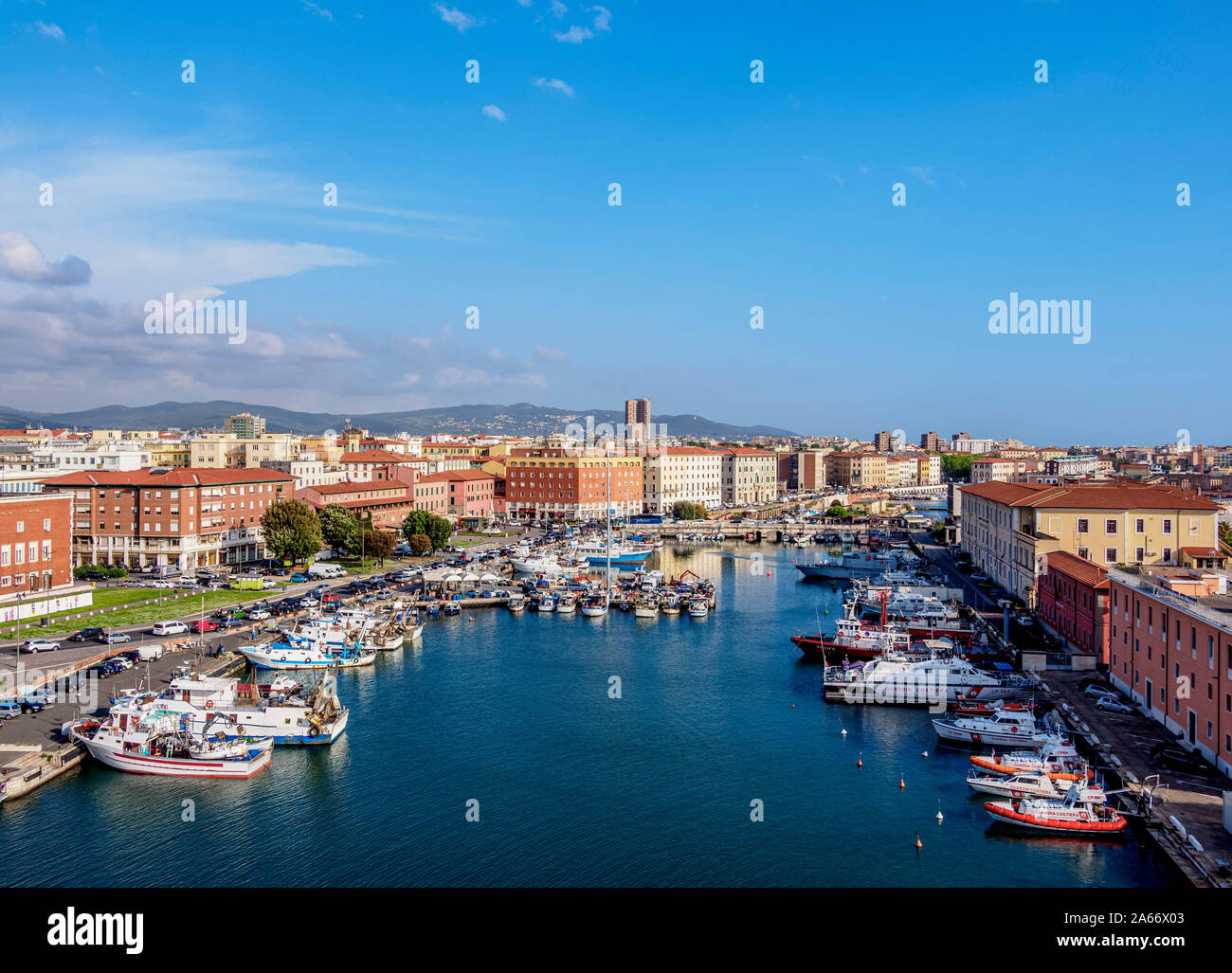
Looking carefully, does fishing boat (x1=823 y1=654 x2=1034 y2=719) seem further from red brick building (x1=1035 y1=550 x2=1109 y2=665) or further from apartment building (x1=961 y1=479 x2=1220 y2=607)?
apartment building (x1=961 y1=479 x2=1220 y2=607)

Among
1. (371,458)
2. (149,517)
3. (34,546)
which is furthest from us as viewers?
(371,458)

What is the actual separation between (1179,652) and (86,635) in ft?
61.9

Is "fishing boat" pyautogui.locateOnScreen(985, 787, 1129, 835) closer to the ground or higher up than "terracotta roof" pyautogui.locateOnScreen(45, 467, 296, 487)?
closer to the ground

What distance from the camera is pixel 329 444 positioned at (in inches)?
2045

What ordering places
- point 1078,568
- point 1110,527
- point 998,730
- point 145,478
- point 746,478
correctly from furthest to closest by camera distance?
point 746,478 < point 145,478 < point 1110,527 < point 1078,568 < point 998,730

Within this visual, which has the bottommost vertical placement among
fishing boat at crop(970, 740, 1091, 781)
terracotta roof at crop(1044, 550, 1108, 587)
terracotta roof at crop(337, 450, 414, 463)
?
fishing boat at crop(970, 740, 1091, 781)

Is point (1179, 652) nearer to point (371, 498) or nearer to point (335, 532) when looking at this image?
point (335, 532)

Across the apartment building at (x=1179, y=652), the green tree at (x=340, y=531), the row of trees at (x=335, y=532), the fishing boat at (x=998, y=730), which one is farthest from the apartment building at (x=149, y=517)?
the apartment building at (x=1179, y=652)

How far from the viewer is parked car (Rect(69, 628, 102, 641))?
17.8 metres

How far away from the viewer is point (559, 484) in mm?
47844

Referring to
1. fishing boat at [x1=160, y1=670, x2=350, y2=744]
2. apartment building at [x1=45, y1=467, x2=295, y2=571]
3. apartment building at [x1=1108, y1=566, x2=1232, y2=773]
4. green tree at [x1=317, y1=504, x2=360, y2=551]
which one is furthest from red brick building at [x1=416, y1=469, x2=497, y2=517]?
apartment building at [x1=1108, y1=566, x2=1232, y2=773]

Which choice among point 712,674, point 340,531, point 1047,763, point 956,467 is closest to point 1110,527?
point 712,674

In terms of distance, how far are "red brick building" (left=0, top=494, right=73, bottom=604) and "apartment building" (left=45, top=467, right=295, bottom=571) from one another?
4.39 m

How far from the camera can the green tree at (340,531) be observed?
3011cm
